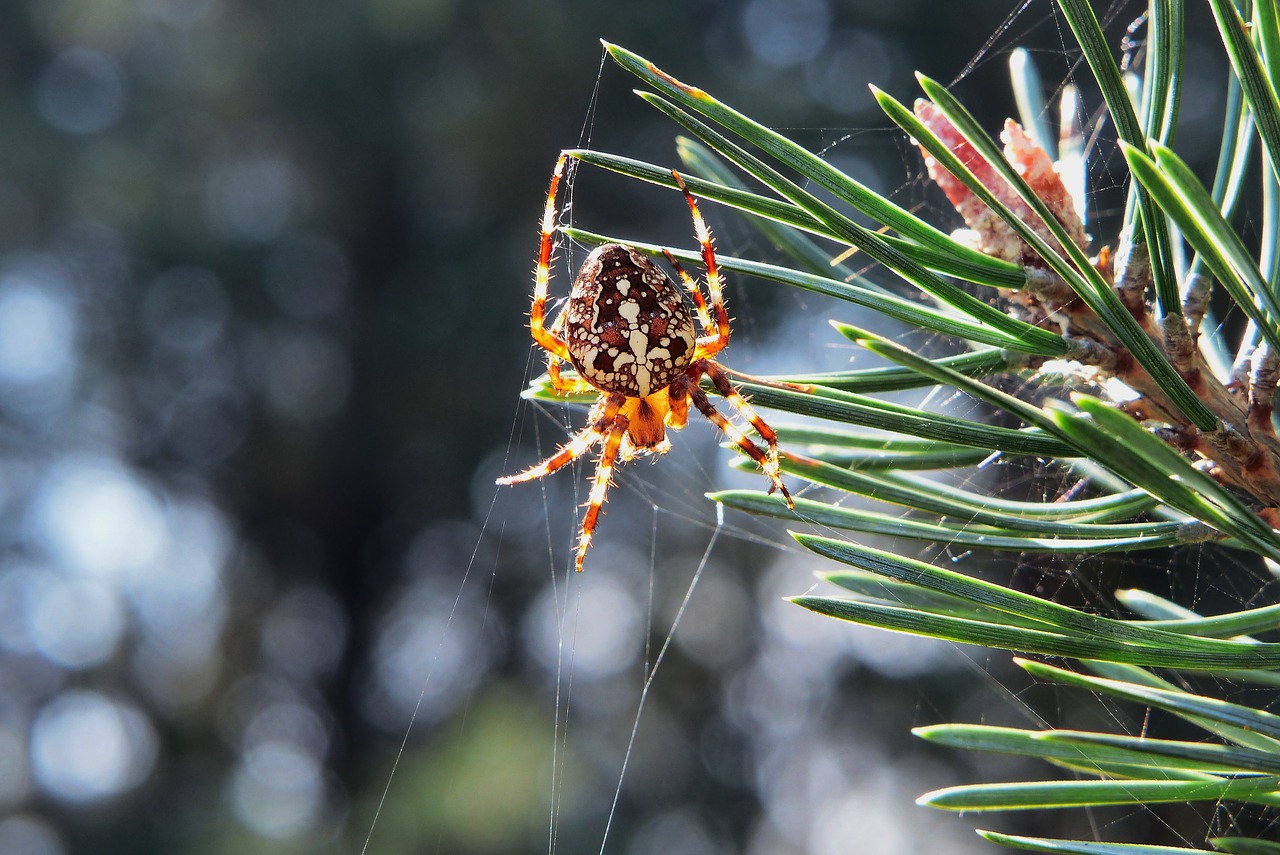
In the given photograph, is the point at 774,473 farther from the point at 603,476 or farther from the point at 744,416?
the point at 603,476

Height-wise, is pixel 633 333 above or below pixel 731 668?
above

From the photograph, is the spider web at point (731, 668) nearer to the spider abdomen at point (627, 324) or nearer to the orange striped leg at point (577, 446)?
the orange striped leg at point (577, 446)

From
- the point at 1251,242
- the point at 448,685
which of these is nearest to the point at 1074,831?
the point at 1251,242

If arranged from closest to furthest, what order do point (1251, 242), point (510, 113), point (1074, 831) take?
1. point (1251, 242)
2. point (1074, 831)
3. point (510, 113)

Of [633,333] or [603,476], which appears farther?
[603,476]

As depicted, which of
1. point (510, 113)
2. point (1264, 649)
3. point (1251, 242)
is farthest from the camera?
point (510, 113)

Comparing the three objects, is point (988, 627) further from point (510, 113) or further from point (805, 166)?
point (510, 113)

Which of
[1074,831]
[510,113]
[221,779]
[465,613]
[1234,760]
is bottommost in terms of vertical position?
[221,779]

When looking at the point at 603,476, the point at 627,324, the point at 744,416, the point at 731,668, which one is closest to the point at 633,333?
the point at 627,324
